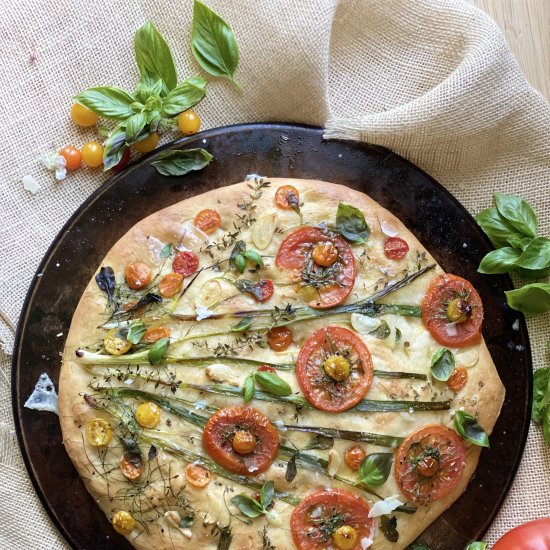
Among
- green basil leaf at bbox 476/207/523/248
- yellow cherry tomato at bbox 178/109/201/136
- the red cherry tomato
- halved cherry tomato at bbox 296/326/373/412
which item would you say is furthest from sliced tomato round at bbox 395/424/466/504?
yellow cherry tomato at bbox 178/109/201/136

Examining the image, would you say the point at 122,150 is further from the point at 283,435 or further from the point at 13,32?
the point at 283,435

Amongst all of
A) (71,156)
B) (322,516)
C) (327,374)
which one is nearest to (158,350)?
(327,374)

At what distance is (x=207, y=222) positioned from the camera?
4.21 m

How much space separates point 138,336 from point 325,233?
1109 millimetres

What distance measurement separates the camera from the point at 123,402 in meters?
4.05

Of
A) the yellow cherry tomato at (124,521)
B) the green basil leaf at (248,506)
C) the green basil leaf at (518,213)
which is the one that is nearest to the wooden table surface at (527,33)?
the green basil leaf at (518,213)

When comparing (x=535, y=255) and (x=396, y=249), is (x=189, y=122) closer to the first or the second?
(x=396, y=249)

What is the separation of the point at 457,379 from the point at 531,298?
683mm

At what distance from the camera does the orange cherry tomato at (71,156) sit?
4.51 m

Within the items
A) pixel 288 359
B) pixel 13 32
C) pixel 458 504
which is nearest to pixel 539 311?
pixel 458 504

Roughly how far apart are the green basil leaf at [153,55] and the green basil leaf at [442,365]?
2.10m

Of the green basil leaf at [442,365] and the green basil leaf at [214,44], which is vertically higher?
the green basil leaf at [214,44]

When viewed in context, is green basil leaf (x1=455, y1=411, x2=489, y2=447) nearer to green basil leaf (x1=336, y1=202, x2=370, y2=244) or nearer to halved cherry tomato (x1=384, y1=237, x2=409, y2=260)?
halved cherry tomato (x1=384, y1=237, x2=409, y2=260)

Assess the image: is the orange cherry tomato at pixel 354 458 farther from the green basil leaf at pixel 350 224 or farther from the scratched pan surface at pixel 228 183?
the green basil leaf at pixel 350 224
